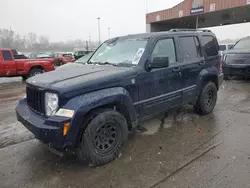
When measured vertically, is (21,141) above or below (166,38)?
below

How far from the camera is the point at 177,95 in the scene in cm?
445

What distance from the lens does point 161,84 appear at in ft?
13.4

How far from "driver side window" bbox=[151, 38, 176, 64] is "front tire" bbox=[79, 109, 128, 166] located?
1.41 m

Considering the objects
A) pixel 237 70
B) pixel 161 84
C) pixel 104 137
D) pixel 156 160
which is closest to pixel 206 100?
pixel 161 84

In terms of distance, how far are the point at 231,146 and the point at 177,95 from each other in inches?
52.3

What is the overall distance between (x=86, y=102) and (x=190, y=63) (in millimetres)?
2626

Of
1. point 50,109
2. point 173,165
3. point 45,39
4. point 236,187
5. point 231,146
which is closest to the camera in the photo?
point 236,187

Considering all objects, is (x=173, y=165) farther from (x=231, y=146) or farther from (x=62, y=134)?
(x=62, y=134)

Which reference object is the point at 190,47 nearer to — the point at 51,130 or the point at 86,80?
the point at 86,80

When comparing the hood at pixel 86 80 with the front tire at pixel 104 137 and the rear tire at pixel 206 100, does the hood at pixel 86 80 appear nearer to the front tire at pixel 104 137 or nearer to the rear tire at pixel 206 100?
the front tire at pixel 104 137

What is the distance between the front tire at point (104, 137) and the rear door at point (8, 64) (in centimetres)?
1012

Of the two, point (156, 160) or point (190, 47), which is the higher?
point (190, 47)

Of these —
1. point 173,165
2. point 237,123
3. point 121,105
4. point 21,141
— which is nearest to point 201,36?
point 237,123

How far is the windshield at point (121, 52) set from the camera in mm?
3902
